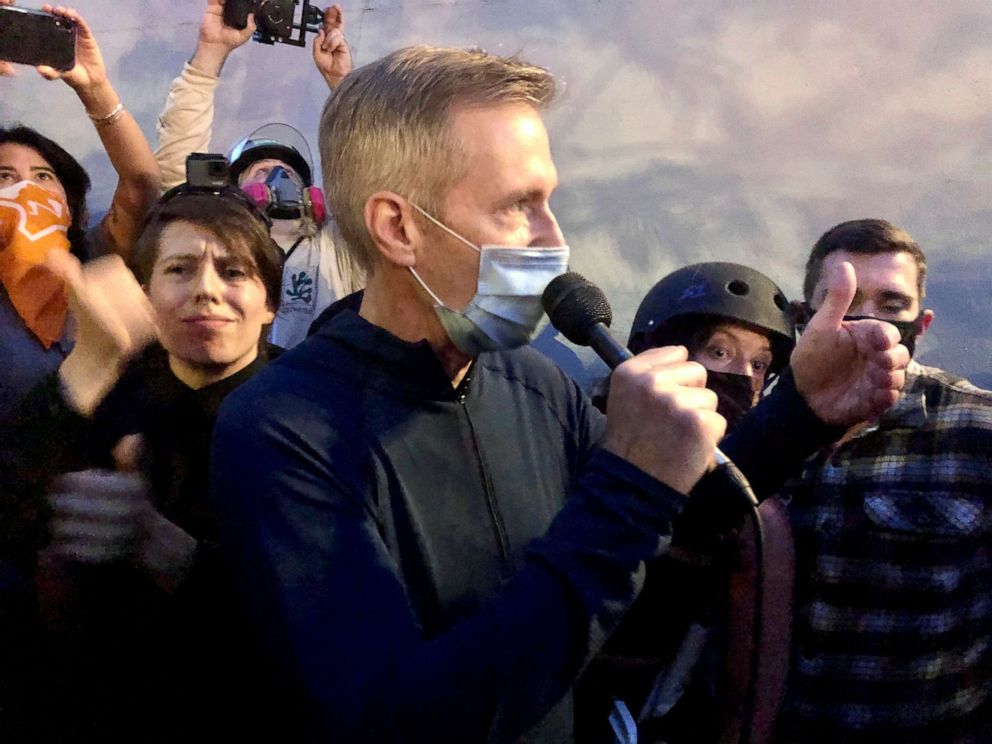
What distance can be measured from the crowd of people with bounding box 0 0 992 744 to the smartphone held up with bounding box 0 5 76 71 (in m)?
0.07

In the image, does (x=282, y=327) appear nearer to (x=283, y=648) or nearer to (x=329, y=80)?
(x=329, y=80)

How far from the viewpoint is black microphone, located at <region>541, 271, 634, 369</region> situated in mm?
938

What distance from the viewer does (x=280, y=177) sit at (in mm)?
2791

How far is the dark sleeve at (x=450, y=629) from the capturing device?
787 mm

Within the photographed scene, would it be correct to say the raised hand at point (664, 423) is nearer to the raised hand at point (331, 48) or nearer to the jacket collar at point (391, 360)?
the jacket collar at point (391, 360)

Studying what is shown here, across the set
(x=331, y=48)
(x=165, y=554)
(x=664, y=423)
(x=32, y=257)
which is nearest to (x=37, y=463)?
(x=165, y=554)

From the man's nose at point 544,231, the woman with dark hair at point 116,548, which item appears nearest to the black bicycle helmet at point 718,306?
A: the man's nose at point 544,231

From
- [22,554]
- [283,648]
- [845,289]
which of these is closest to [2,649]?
[22,554]

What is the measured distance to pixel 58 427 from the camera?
1393 mm

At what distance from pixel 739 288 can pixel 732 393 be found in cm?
37

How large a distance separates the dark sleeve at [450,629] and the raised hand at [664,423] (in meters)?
0.02

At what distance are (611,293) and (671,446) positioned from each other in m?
2.24

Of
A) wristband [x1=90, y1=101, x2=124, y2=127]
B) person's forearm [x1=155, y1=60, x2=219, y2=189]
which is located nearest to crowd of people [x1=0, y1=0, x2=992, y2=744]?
wristband [x1=90, y1=101, x2=124, y2=127]

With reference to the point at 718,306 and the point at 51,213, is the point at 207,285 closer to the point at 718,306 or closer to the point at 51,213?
the point at 51,213
